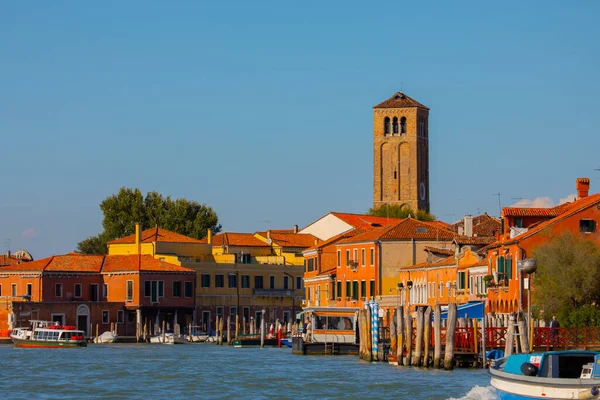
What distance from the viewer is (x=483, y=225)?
70.8 m

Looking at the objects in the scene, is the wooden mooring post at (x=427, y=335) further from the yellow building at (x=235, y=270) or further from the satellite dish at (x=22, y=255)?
the satellite dish at (x=22, y=255)

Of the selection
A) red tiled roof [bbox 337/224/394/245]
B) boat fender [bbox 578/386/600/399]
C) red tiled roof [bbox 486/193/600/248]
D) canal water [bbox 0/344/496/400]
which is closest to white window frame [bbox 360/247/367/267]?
red tiled roof [bbox 337/224/394/245]

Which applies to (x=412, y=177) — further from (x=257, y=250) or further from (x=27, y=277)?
(x=27, y=277)

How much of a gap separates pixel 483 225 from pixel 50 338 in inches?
882

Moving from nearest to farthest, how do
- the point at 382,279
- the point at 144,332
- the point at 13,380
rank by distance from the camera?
the point at 13,380 < the point at 382,279 < the point at 144,332

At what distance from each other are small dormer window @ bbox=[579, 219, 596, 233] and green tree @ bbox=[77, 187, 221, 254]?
5766 centimetres

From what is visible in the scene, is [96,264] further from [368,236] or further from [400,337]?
[400,337]

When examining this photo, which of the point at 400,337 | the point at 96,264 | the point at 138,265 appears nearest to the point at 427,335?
the point at 400,337

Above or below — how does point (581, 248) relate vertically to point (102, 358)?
above

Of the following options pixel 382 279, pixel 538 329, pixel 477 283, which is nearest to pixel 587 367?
pixel 538 329

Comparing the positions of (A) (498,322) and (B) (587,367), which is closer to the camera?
(B) (587,367)

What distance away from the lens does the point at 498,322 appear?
46.7m

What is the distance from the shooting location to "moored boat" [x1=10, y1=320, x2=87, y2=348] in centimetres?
6694

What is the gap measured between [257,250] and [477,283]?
35168 mm
